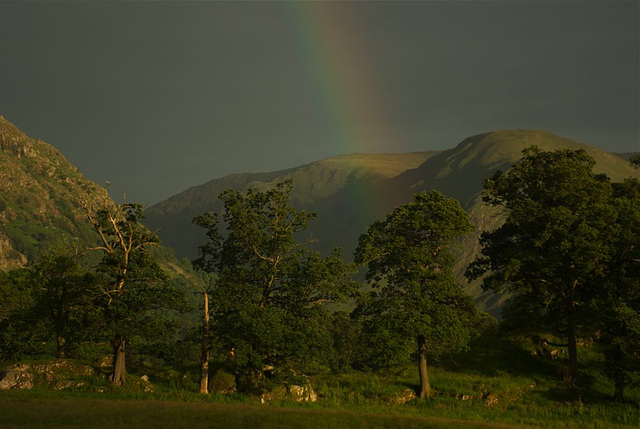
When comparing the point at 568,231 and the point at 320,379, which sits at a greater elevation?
the point at 568,231

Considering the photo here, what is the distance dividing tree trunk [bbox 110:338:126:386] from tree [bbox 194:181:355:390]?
292 inches

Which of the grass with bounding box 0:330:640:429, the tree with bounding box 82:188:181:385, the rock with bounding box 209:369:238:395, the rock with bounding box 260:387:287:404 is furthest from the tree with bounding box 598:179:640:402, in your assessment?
the tree with bounding box 82:188:181:385

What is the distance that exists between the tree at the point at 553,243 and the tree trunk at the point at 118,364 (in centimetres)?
3151

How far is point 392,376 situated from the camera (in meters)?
50.7

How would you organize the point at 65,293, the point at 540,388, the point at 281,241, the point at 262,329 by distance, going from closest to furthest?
the point at 262,329, the point at 540,388, the point at 281,241, the point at 65,293

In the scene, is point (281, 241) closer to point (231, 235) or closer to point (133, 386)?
point (231, 235)

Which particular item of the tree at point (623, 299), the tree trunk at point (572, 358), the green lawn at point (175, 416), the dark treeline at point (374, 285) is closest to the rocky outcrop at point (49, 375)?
the dark treeline at point (374, 285)

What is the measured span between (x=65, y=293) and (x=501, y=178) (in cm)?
4203

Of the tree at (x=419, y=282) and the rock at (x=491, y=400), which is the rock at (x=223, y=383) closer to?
the tree at (x=419, y=282)

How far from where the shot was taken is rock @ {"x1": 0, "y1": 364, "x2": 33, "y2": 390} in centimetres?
4088

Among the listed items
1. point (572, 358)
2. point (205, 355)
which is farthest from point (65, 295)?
point (572, 358)

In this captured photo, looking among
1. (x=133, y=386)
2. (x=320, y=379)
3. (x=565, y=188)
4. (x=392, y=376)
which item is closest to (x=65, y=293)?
(x=133, y=386)

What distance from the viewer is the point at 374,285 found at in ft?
159

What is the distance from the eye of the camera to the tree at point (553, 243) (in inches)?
1793
